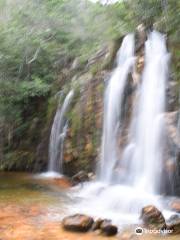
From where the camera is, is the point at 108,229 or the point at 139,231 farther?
the point at 139,231

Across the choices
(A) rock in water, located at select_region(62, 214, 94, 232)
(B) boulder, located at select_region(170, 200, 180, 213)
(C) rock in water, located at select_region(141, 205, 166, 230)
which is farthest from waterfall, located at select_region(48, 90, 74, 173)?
(C) rock in water, located at select_region(141, 205, 166, 230)

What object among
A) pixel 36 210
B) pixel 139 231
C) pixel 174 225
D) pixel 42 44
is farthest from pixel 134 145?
pixel 42 44

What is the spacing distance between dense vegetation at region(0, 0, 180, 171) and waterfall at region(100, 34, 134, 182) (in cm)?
143

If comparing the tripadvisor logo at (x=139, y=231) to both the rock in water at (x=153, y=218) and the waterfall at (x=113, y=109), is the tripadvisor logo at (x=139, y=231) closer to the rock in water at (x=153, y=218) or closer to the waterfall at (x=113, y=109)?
the rock in water at (x=153, y=218)

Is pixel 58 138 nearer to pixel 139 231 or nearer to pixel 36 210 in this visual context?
pixel 36 210

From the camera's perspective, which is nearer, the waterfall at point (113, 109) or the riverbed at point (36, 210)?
the riverbed at point (36, 210)

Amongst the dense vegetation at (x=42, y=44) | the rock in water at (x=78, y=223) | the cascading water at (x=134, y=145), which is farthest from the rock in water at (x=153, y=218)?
the dense vegetation at (x=42, y=44)

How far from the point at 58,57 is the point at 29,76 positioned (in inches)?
82.3

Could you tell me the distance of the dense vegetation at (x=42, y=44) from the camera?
615 inches

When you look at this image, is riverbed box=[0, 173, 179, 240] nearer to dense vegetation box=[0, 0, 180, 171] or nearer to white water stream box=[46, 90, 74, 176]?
white water stream box=[46, 90, 74, 176]

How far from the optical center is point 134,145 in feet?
40.0

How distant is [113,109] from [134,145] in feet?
5.79

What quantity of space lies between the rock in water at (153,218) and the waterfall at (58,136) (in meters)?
6.95

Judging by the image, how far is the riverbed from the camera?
7668 mm
